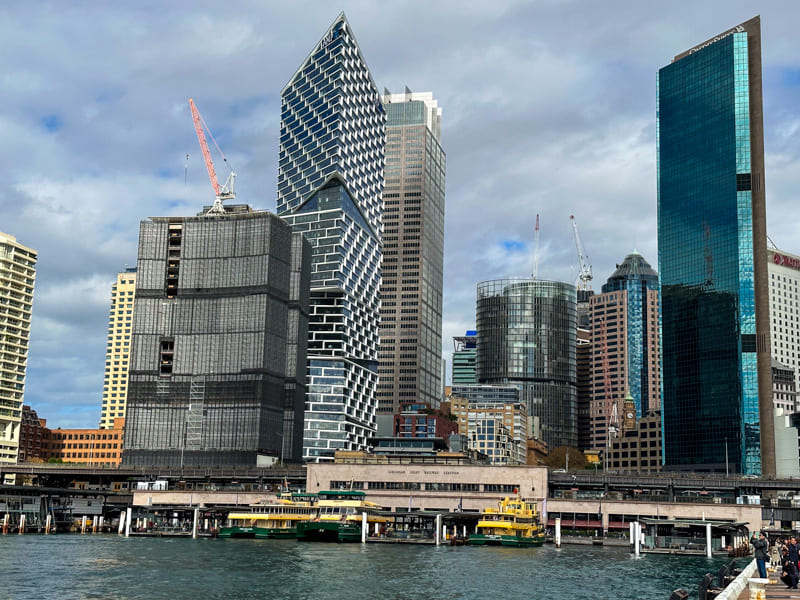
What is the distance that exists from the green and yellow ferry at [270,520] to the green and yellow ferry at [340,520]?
387 cm

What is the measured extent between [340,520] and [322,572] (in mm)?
57532

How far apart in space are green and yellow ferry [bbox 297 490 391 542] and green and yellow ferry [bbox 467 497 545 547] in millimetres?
18868

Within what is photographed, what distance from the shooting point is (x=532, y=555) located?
133m

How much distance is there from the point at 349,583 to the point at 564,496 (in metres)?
113

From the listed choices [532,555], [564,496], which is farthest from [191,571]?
[564,496]

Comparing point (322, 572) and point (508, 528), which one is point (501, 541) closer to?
point (508, 528)

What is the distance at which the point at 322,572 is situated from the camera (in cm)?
9844

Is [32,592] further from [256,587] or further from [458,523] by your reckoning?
[458,523]

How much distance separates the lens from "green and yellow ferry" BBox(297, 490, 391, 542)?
5974 inches

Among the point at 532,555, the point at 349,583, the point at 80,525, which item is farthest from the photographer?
the point at 80,525

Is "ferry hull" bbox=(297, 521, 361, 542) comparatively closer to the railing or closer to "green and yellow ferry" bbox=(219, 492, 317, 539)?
"green and yellow ferry" bbox=(219, 492, 317, 539)

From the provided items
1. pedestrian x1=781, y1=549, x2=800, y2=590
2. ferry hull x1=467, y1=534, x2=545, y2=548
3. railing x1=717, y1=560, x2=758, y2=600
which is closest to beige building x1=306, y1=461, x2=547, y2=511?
ferry hull x1=467, y1=534, x2=545, y2=548

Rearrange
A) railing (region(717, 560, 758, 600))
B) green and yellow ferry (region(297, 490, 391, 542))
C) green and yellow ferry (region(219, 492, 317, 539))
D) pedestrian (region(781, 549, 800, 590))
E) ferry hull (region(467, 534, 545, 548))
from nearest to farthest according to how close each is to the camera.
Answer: railing (region(717, 560, 758, 600)) < pedestrian (region(781, 549, 800, 590)) < ferry hull (region(467, 534, 545, 548)) < green and yellow ferry (region(297, 490, 391, 542)) < green and yellow ferry (region(219, 492, 317, 539))

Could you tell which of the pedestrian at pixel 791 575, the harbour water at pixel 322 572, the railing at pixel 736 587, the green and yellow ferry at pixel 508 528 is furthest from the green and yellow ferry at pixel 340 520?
the pedestrian at pixel 791 575
